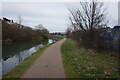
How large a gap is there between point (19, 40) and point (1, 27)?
8582 mm

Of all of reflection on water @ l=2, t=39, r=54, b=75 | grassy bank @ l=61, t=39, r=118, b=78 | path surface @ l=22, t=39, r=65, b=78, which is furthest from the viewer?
reflection on water @ l=2, t=39, r=54, b=75

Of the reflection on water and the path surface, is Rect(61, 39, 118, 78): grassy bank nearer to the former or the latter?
the path surface

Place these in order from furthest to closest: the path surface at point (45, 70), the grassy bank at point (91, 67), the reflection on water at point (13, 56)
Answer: the reflection on water at point (13, 56), the path surface at point (45, 70), the grassy bank at point (91, 67)

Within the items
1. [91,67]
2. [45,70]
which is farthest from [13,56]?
[91,67]

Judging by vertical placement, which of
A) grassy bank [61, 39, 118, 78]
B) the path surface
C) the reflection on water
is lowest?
the reflection on water

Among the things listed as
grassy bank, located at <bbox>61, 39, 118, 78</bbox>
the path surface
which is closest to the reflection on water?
the path surface

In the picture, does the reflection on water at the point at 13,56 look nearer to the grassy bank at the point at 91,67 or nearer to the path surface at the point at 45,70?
the path surface at the point at 45,70

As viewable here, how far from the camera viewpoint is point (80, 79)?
6316 mm

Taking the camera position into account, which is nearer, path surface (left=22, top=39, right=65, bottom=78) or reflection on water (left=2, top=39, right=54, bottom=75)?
path surface (left=22, top=39, right=65, bottom=78)

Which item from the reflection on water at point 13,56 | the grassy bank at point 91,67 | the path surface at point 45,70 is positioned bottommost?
the reflection on water at point 13,56

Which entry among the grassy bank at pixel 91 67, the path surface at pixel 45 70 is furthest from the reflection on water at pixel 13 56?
the grassy bank at pixel 91 67

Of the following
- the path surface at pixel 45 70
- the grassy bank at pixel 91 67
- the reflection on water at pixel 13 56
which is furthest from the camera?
the reflection on water at pixel 13 56

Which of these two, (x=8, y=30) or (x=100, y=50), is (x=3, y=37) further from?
(x=100, y=50)

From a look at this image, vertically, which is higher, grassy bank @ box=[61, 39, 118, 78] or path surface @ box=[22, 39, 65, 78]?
grassy bank @ box=[61, 39, 118, 78]
